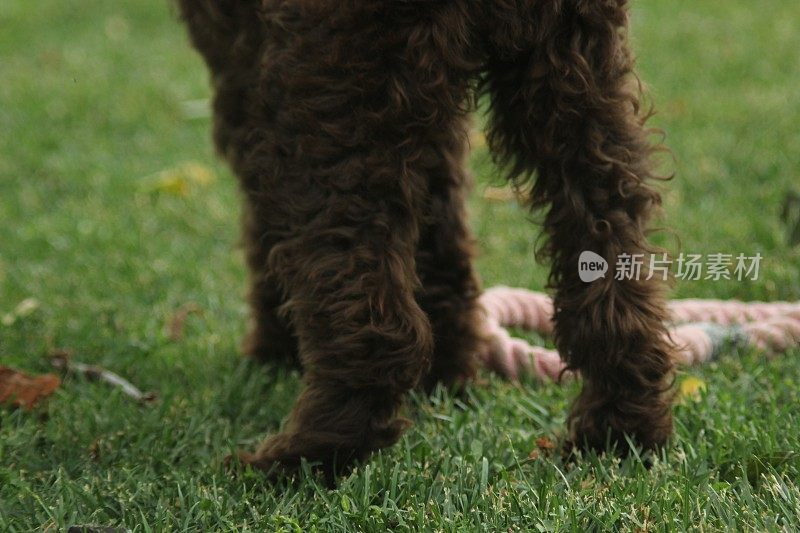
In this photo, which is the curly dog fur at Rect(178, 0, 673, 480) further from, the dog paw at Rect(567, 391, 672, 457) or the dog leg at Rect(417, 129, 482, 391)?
the dog leg at Rect(417, 129, 482, 391)

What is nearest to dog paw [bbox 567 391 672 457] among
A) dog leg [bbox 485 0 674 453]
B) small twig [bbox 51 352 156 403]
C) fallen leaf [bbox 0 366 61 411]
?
dog leg [bbox 485 0 674 453]

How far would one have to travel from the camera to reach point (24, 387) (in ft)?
12.2

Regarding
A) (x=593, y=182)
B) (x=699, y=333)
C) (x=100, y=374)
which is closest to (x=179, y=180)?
(x=100, y=374)

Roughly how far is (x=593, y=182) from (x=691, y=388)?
1.05 m

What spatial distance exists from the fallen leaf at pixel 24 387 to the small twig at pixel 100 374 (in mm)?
229

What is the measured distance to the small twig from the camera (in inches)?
153

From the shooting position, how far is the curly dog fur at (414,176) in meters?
2.78

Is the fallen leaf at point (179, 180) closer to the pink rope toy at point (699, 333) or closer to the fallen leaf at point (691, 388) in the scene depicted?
the pink rope toy at point (699, 333)

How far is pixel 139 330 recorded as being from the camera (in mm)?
4559

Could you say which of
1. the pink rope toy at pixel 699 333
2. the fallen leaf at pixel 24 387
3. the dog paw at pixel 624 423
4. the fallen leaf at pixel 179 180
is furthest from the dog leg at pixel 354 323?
the fallen leaf at pixel 179 180

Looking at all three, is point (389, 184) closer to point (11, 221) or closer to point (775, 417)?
point (775, 417)

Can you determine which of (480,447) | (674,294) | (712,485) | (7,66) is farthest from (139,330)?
(7,66)

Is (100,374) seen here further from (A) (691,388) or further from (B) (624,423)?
(A) (691,388)

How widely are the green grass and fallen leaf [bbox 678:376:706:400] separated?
1.8 inches
